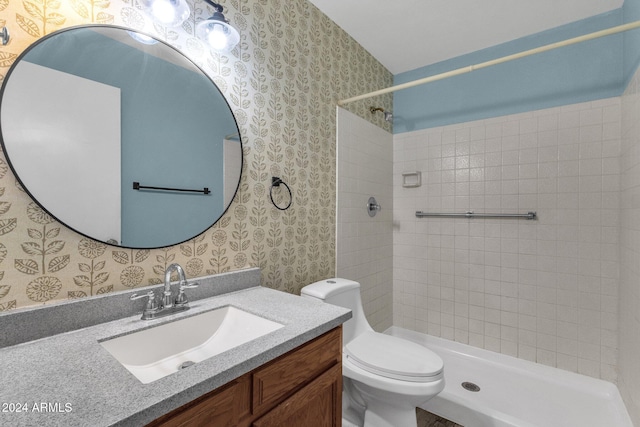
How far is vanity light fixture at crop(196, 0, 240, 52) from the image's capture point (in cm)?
120

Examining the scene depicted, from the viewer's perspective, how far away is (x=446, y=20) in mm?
1946

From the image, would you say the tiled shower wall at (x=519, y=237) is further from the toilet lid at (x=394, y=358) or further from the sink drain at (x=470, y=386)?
the toilet lid at (x=394, y=358)

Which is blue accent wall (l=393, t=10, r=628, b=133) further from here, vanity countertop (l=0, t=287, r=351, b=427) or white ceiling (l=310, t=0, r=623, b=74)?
vanity countertop (l=0, t=287, r=351, b=427)

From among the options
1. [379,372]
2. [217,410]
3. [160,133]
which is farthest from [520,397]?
[160,133]

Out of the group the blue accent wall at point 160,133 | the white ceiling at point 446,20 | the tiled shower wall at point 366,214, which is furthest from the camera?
the tiled shower wall at point 366,214

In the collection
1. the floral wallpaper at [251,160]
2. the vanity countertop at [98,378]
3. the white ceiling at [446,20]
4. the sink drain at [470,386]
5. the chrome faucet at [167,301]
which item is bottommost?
the sink drain at [470,386]

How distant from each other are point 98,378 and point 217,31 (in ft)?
4.12

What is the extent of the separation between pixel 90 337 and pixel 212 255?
52cm

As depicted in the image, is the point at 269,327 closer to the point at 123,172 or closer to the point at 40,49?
the point at 123,172

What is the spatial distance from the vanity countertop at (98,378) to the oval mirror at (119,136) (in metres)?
0.35

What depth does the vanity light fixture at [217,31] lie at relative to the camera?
1200mm

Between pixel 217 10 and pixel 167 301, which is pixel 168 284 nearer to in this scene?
pixel 167 301

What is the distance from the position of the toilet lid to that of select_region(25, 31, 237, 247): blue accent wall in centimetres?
100

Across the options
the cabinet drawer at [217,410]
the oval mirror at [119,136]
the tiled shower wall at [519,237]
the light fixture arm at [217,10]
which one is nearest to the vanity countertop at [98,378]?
the cabinet drawer at [217,410]
